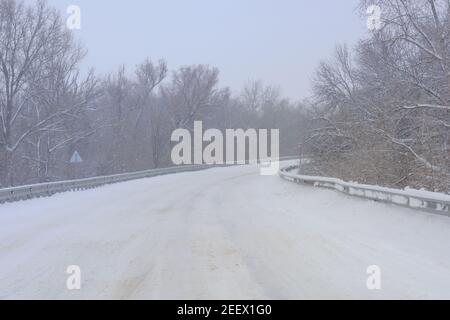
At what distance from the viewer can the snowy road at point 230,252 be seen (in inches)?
270

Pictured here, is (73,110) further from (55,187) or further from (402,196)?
(402,196)

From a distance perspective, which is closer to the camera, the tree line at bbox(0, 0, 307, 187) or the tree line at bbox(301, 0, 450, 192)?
the tree line at bbox(301, 0, 450, 192)

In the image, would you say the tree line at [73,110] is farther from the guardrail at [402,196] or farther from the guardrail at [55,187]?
the guardrail at [402,196]

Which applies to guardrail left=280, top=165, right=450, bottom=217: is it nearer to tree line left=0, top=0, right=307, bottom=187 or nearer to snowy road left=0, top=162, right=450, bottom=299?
snowy road left=0, top=162, right=450, bottom=299

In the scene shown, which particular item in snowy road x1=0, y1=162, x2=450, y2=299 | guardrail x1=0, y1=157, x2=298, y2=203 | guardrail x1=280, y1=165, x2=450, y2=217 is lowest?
guardrail x1=0, y1=157, x2=298, y2=203

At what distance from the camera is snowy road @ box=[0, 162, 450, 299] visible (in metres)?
6.86

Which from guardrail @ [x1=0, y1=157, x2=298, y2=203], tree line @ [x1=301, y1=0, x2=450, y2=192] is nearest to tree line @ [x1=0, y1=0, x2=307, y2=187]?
guardrail @ [x1=0, y1=157, x2=298, y2=203]

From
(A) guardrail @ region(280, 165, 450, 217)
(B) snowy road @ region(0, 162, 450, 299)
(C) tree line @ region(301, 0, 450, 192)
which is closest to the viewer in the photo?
(B) snowy road @ region(0, 162, 450, 299)

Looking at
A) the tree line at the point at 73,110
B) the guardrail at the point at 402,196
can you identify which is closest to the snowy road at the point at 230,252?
the guardrail at the point at 402,196

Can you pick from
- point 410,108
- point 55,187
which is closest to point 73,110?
point 55,187

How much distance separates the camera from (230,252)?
9477 mm

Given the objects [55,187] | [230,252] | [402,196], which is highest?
[402,196]
